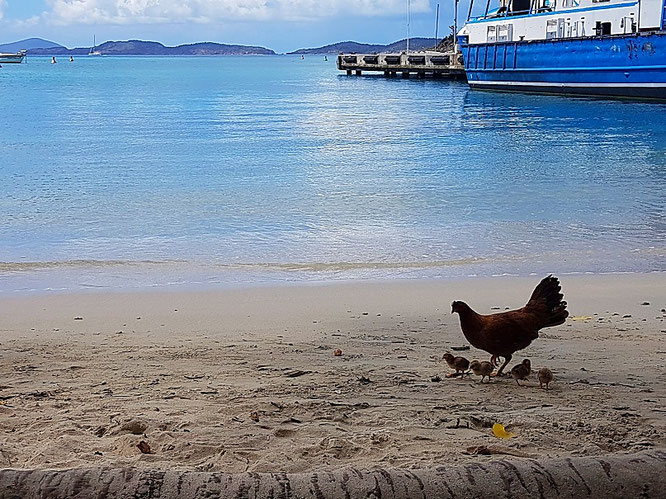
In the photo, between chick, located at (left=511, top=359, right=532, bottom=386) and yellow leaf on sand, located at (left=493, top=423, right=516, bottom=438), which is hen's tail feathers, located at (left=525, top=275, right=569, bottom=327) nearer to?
chick, located at (left=511, top=359, right=532, bottom=386)

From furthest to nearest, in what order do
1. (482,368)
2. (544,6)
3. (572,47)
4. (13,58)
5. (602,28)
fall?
(13,58) < (544,6) < (572,47) < (602,28) < (482,368)

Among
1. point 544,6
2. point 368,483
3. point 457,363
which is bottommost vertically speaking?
point 457,363

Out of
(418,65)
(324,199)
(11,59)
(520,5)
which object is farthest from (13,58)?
(324,199)

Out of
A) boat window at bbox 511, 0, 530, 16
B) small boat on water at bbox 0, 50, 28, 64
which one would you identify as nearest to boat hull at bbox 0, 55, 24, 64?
small boat on water at bbox 0, 50, 28, 64

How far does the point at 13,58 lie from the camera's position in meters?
158

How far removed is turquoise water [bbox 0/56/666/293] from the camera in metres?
9.33

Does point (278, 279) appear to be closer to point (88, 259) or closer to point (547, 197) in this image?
point (88, 259)

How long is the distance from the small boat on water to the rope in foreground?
161 metres

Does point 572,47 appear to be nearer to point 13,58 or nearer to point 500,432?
point 500,432

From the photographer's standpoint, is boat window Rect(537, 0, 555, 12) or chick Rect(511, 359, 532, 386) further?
boat window Rect(537, 0, 555, 12)

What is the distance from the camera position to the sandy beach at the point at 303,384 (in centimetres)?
331

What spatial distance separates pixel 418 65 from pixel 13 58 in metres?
107

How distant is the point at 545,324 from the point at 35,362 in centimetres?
281

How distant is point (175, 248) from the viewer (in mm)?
10445
